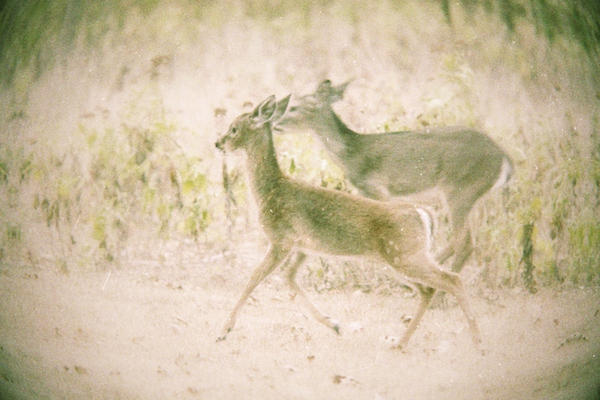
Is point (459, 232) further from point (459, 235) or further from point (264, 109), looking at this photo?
point (264, 109)

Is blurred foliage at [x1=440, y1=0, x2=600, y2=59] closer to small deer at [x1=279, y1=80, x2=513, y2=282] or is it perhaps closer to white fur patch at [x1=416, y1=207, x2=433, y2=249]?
small deer at [x1=279, y1=80, x2=513, y2=282]

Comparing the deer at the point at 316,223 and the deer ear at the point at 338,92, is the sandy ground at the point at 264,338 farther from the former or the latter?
the deer ear at the point at 338,92

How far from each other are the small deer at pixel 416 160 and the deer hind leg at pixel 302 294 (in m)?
0.24

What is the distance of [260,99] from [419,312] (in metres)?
0.67

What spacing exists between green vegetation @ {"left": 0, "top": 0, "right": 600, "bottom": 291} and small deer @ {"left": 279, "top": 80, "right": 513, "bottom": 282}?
0.10ft

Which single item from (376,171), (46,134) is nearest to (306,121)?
(376,171)

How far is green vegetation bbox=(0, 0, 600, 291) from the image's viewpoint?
1386 millimetres

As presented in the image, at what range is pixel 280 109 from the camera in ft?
4.56

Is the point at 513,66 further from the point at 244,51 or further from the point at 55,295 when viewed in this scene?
the point at 55,295

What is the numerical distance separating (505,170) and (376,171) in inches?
13.0

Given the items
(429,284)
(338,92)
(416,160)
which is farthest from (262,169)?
(429,284)

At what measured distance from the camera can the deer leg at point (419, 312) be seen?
4.57ft

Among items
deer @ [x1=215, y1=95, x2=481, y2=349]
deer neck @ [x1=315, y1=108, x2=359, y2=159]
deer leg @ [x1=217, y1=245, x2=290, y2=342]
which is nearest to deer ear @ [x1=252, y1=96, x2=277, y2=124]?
deer @ [x1=215, y1=95, x2=481, y2=349]

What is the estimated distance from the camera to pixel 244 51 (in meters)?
1.40
